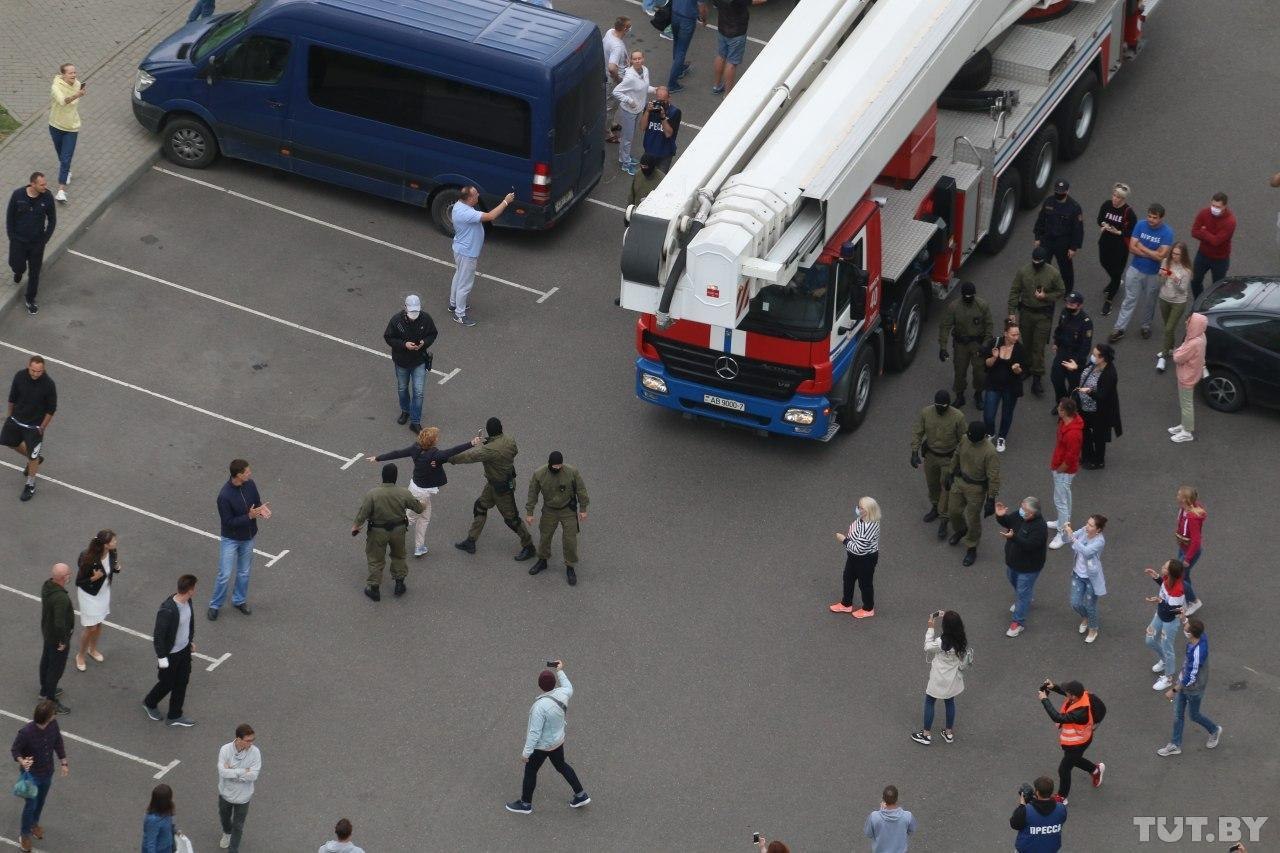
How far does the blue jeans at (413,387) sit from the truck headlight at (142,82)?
5.98m

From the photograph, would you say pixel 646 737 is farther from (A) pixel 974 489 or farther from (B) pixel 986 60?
(B) pixel 986 60

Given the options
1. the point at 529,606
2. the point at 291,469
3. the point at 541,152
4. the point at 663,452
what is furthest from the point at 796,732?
the point at 541,152

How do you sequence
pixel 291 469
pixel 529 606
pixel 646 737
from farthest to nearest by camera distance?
pixel 291 469, pixel 529 606, pixel 646 737

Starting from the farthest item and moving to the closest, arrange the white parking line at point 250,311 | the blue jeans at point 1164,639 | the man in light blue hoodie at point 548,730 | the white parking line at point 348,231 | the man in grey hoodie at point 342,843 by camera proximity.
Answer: the white parking line at point 348,231, the white parking line at point 250,311, the blue jeans at point 1164,639, the man in light blue hoodie at point 548,730, the man in grey hoodie at point 342,843

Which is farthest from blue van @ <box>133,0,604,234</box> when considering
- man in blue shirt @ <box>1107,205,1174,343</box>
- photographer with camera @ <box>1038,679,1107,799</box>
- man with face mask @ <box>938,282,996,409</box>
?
photographer with camera @ <box>1038,679,1107,799</box>

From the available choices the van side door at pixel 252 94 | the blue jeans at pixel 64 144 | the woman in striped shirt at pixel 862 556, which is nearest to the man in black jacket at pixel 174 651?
the woman in striped shirt at pixel 862 556

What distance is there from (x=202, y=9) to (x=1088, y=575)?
14.2 m

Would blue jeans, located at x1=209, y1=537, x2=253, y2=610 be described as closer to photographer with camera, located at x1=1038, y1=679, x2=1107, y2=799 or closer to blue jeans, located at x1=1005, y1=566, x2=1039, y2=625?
blue jeans, located at x1=1005, y1=566, x2=1039, y2=625

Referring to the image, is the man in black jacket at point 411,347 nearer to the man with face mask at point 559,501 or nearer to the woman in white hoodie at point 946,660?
the man with face mask at point 559,501

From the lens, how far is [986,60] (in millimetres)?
25125

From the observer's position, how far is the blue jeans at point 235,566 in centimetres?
1988

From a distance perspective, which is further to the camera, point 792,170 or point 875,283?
point 875,283

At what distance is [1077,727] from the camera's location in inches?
707

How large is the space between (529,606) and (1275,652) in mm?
6848
